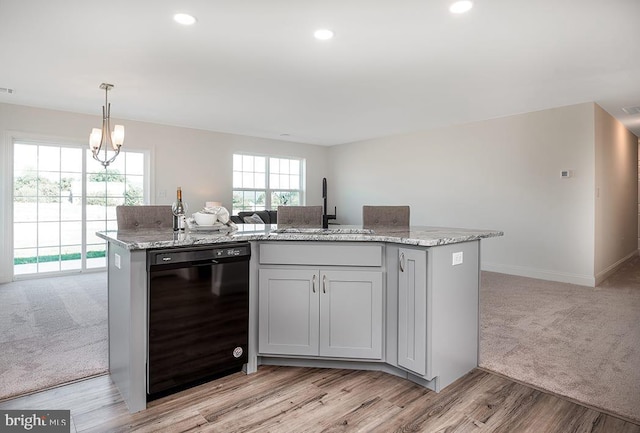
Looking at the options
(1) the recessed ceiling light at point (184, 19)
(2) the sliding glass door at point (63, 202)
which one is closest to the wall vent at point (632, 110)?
(1) the recessed ceiling light at point (184, 19)

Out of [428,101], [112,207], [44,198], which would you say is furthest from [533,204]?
[44,198]

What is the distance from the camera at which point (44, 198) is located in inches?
205

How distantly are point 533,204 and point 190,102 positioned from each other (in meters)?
4.90

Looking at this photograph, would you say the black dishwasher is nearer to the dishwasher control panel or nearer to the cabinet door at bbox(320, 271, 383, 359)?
the dishwasher control panel

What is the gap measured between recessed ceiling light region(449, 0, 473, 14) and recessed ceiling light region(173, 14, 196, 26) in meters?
1.75

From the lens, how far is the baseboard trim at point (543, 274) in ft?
15.6

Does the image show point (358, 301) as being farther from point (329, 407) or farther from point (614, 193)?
point (614, 193)

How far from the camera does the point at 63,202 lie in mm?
5363

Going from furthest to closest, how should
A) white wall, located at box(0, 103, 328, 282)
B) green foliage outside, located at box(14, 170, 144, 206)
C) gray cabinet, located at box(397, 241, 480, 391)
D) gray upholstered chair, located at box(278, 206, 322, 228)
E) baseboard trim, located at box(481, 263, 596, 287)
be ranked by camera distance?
1. green foliage outside, located at box(14, 170, 144, 206)
2. white wall, located at box(0, 103, 328, 282)
3. baseboard trim, located at box(481, 263, 596, 287)
4. gray upholstered chair, located at box(278, 206, 322, 228)
5. gray cabinet, located at box(397, 241, 480, 391)

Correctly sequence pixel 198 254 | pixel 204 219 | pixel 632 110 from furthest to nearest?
1. pixel 632 110
2. pixel 204 219
3. pixel 198 254

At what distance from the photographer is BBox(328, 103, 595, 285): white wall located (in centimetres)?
476

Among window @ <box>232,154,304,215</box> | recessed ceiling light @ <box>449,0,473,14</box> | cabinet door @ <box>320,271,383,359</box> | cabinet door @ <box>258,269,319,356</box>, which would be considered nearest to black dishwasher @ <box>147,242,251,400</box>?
cabinet door @ <box>258,269,319,356</box>

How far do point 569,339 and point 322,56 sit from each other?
3.10m

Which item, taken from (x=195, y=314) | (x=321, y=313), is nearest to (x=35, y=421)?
(x=195, y=314)
